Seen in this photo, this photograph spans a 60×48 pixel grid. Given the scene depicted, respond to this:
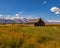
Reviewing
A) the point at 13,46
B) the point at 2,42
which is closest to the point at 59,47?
the point at 13,46

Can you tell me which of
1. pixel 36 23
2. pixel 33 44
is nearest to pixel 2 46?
pixel 33 44

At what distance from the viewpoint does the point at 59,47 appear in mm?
11188

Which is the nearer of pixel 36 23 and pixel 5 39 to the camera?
pixel 5 39

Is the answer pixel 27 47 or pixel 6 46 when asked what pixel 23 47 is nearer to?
pixel 27 47

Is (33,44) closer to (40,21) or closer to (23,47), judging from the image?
(23,47)

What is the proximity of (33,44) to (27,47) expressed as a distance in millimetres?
685

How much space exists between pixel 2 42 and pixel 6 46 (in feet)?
2.59

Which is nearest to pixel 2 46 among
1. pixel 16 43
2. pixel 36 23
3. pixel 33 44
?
pixel 16 43

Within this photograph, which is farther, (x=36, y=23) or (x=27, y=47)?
(x=36, y=23)

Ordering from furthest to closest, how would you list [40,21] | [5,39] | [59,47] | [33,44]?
[40,21] → [5,39] → [33,44] → [59,47]

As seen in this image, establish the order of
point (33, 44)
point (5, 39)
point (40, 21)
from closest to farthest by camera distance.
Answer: point (33, 44), point (5, 39), point (40, 21)

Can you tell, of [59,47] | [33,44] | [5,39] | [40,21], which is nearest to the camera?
[59,47]

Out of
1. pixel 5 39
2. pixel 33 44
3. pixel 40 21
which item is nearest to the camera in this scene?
pixel 33 44

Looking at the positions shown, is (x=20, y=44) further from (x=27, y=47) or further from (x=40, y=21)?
(x=40, y=21)
